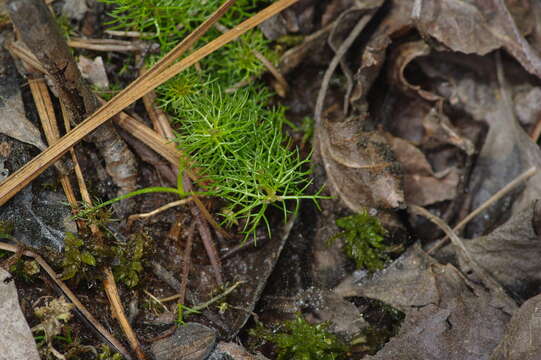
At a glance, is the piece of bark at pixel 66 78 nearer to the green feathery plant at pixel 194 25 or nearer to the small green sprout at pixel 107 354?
the green feathery plant at pixel 194 25

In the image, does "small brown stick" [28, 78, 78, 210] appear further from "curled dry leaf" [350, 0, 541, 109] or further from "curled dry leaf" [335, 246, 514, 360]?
"curled dry leaf" [350, 0, 541, 109]

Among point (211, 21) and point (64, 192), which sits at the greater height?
point (211, 21)

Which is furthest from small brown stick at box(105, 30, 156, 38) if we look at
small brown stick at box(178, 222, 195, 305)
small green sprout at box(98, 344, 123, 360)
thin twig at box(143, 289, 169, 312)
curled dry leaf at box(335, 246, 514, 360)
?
curled dry leaf at box(335, 246, 514, 360)

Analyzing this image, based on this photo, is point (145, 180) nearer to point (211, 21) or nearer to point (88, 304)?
point (88, 304)

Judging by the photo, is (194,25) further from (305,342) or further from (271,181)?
(305,342)

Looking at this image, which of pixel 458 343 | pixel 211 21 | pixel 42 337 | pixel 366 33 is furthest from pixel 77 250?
pixel 366 33

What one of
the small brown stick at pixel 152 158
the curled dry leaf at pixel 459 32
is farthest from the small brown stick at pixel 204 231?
the curled dry leaf at pixel 459 32
